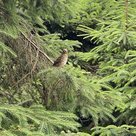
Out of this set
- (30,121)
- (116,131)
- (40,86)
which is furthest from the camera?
(116,131)

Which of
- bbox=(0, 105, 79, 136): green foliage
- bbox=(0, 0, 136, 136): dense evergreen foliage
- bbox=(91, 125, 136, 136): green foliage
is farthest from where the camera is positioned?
bbox=(91, 125, 136, 136): green foliage

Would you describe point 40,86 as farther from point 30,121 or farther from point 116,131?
point 116,131

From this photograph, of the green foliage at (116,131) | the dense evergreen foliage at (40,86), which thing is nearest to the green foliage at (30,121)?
Result: the dense evergreen foliage at (40,86)

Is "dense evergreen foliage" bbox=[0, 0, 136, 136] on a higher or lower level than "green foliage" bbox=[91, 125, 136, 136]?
higher

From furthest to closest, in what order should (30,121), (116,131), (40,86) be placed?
1. (116,131)
2. (40,86)
3. (30,121)

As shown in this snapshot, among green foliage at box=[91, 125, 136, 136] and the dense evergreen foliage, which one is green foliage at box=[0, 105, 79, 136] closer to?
the dense evergreen foliage

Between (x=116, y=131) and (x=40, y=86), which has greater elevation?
(x=40, y=86)

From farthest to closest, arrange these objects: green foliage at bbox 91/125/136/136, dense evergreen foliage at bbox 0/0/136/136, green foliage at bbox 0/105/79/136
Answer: green foliage at bbox 91/125/136/136
dense evergreen foliage at bbox 0/0/136/136
green foliage at bbox 0/105/79/136

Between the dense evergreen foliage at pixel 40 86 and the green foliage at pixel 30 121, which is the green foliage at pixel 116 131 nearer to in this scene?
the dense evergreen foliage at pixel 40 86

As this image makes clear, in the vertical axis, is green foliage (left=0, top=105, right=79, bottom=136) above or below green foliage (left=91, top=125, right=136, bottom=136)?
above

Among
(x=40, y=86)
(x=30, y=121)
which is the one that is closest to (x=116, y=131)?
(x=40, y=86)

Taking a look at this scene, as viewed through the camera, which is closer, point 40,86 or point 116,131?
point 40,86

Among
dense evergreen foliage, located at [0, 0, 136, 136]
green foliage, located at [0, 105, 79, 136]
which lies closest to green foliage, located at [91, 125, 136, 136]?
dense evergreen foliage, located at [0, 0, 136, 136]

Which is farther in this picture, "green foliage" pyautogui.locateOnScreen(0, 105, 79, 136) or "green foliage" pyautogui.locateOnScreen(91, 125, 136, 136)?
"green foliage" pyautogui.locateOnScreen(91, 125, 136, 136)
